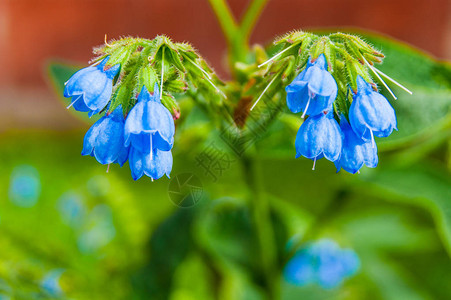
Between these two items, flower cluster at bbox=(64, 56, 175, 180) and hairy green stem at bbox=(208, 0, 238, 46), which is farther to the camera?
hairy green stem at bbox=(208, 0, 238, 46)

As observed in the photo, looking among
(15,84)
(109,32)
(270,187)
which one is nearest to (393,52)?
(270,187)

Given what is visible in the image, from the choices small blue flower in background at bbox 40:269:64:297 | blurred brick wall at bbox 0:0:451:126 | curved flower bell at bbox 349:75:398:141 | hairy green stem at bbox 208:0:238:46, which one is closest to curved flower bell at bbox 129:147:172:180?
curved flower bell at bbox 349:75:398:141

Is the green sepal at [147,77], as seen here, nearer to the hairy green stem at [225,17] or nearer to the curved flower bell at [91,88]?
the curved flower bell at [91,88]

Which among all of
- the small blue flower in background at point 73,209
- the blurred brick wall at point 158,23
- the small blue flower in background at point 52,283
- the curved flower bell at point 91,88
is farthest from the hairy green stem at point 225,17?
the blurred brick wall at point 158,23

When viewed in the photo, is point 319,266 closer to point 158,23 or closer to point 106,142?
point 106,142

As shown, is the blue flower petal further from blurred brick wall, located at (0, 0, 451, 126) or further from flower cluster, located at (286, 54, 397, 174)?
blurred brick wall, located at (0, 0, 451, 126)

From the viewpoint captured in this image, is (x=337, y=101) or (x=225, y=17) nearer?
(x=337, y=101)

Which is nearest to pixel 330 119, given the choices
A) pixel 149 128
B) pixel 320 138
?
pixel 320 138

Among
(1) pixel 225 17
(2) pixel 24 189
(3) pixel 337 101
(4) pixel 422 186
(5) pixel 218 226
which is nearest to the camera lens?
(3) pixel 337 101
